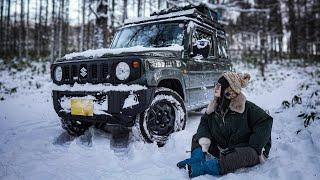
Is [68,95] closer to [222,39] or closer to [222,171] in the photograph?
[222,171]

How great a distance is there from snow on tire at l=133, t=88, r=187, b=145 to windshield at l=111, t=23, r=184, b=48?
0.99 metres

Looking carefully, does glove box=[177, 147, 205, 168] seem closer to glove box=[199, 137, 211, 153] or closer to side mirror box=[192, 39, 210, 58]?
glove box=[199, 137, 211, 153]

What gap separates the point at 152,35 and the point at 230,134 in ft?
8.51

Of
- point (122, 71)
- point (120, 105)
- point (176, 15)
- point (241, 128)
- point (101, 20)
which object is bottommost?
point (241, 128)

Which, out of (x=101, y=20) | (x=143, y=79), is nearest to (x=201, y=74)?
(x=143, y=79)

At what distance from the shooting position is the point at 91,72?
4129 millimetres

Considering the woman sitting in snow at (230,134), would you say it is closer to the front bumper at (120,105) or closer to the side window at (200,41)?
the front bumper at (120,105)

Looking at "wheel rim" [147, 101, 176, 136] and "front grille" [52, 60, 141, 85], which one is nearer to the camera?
"front grille" [52, 60, 141, 85]

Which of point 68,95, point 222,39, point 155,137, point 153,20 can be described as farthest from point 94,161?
point 222,39

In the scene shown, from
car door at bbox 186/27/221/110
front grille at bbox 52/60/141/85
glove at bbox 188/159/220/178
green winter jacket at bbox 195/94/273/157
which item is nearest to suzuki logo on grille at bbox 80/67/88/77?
front grille at bbox 52/60/141/85

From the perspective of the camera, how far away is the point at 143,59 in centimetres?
385

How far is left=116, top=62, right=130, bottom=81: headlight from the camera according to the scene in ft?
12.8

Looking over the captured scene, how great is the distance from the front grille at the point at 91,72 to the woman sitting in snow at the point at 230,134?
1222 mm

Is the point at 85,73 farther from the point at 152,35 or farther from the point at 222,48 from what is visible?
the point at 222,48
